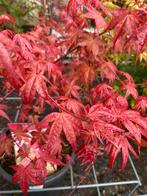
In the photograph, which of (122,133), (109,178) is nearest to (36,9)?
(109,178)

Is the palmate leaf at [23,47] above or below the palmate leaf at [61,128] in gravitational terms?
above

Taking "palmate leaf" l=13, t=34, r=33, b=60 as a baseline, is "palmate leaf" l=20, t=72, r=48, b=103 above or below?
below

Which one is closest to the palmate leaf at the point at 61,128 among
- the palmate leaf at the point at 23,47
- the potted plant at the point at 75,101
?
the potted plant at the point at 75,101

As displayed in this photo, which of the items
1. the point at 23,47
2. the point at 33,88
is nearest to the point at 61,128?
the point at 33,88

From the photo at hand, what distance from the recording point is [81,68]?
111 cm

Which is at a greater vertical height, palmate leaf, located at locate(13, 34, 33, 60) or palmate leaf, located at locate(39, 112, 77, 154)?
palmate leaf, located at locate(13, 34, 33, 60)

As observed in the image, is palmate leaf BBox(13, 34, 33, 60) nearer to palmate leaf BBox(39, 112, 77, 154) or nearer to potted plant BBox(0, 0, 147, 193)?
potted plant BBox(0, 0, 147, 193)

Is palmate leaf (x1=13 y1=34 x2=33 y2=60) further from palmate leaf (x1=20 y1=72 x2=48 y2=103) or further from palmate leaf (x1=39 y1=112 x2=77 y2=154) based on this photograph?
palmate leaf (x1=39 y1=112 x2=77 y2=154)

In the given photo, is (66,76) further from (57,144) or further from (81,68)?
(57,144)

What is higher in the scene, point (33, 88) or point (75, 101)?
point (33, 88)

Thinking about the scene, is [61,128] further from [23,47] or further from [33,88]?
[23,47]

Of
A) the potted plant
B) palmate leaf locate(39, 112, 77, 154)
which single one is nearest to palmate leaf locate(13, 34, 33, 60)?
the potted plant

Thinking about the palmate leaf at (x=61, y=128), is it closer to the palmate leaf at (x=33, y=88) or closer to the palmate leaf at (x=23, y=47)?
the palmate leaf at (x=33, y=88)

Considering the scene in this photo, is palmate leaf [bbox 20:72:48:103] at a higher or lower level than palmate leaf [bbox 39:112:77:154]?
higher
